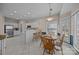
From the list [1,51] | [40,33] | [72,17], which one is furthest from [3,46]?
[72,17]

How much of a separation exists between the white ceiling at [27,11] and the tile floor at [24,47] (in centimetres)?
69

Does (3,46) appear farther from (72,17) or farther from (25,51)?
(72,17)

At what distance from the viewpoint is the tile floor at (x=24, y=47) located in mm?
3646

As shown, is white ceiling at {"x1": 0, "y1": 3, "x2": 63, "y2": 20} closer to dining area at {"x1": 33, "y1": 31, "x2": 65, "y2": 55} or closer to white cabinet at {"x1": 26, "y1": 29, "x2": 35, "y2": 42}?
white cabinet at {"x1": 26, "y1": 29, "x2": 35, "y2": 42}

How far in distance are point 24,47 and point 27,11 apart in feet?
3.79

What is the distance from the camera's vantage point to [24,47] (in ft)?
12.8

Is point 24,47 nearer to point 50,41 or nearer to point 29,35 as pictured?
point 29,35

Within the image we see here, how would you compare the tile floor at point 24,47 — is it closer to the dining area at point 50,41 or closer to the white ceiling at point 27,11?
the dining area at point 50,41

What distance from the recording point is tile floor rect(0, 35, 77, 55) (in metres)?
3.65

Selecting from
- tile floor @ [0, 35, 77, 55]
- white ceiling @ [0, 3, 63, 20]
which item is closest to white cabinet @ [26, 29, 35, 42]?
tile floor @ [0, 35, 77, 55]

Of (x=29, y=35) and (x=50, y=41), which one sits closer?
(x=50, y=41)

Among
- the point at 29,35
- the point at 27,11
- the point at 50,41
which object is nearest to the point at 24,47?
the point at 29,35

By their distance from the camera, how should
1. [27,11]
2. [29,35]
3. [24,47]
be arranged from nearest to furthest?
[27,11], [24,47], [29,35]

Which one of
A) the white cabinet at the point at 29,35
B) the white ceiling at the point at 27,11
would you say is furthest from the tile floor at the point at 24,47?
the white ceiling at the point at 27,11
